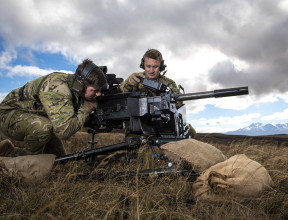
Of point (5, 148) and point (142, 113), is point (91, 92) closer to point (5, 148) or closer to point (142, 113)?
point (142, 113)

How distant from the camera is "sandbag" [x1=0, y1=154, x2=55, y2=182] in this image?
2.69 metres

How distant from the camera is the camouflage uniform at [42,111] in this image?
320 centimetres

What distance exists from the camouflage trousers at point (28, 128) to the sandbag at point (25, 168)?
1.95ft

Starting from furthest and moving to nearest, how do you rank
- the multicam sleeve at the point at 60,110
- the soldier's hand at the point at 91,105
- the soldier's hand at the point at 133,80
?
the soldier's hand at the point at 133,80 < the soldier's hand at the point at 91,105 < the multicam sleeve at the point at 60,110

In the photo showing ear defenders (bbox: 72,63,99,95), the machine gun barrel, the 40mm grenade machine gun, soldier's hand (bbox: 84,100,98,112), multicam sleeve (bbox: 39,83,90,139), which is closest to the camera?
multicam sleeve (bbox: 39,83,90,139)

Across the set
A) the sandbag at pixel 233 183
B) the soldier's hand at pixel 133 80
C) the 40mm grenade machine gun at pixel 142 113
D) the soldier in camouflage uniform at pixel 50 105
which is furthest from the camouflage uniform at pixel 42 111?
the sandbag at pixel 233 183

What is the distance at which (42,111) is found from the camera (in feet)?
11.9

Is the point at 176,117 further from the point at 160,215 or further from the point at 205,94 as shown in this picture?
the point at 160,215

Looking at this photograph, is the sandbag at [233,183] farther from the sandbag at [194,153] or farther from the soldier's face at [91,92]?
the soldier's face at [91,92]

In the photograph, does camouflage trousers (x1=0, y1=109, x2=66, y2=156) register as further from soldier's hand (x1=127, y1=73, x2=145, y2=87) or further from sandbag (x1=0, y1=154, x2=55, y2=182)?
soldier's hand (x1=127, y1=73, x2=145, y2=87)

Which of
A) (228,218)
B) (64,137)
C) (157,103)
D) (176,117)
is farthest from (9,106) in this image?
(228,218)

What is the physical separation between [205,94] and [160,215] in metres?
2.72

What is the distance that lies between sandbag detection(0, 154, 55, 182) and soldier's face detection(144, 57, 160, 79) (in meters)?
2.89

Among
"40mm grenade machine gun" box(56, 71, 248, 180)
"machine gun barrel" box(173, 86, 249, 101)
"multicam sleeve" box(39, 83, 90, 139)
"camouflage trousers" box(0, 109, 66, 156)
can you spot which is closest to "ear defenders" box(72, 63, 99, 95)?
"multicam sleeve" box(39, 83, 90, 139)
